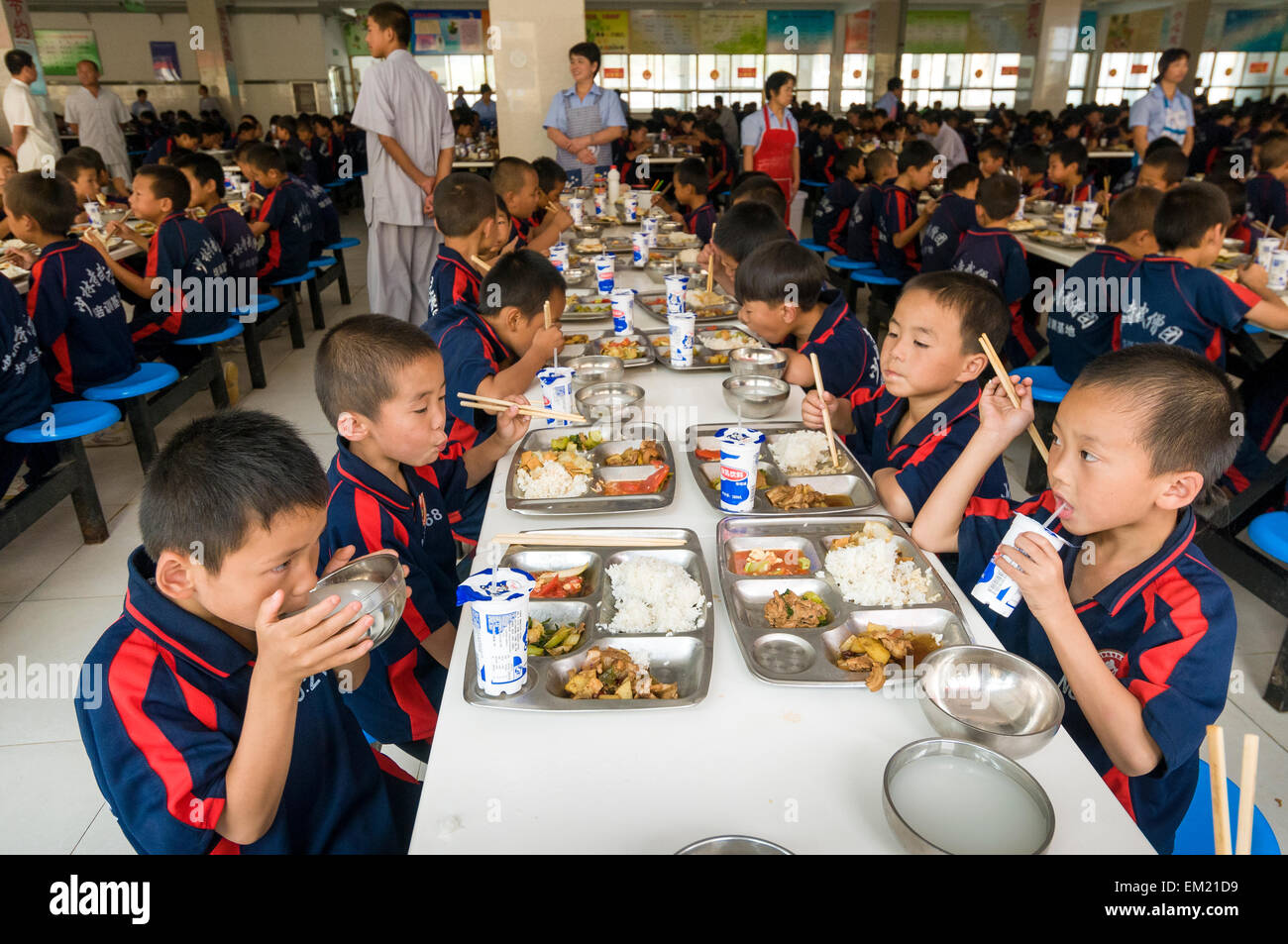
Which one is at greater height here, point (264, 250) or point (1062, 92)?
point (1062, 92)

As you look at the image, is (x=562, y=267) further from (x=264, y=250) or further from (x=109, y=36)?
(x=109, y=36)

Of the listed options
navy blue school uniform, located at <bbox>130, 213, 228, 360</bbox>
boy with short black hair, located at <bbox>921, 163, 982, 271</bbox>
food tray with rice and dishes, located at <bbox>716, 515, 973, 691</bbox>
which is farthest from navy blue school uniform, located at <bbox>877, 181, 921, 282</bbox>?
food tray with rice and dishes, located at <bbox>716, 515, 973, 691</bbox>

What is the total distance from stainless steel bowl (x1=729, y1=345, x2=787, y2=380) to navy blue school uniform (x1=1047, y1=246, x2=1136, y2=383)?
1573 millimetres

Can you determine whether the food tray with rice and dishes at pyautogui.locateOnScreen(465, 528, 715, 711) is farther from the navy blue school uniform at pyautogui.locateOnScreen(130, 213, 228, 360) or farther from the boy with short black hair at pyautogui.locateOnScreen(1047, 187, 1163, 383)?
the navy blue school uniform at pyautogui.locateOnScreen(130, 213, 228, 360)

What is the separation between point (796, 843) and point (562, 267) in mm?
3226

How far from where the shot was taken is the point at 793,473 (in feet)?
6.24

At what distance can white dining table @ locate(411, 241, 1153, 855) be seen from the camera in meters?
0.96

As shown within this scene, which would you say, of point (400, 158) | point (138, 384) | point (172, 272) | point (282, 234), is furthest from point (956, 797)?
point (282, 234)

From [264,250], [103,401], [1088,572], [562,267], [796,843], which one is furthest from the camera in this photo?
[264,250]

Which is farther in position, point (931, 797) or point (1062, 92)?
point (1062, 92)

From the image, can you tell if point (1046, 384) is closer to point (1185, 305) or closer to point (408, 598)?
point (1185, 305)

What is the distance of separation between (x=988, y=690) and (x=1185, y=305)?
259cm

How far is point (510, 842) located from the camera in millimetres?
946

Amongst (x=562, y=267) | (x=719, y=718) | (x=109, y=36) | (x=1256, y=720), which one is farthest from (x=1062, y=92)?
(x=109, y=36)
